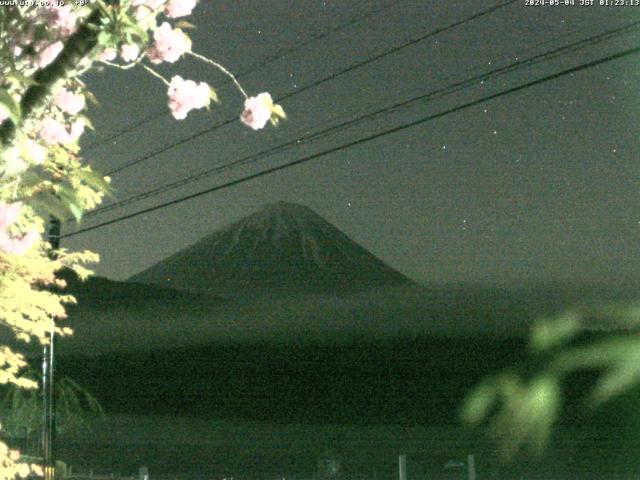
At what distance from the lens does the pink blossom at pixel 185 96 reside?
3.45 meters

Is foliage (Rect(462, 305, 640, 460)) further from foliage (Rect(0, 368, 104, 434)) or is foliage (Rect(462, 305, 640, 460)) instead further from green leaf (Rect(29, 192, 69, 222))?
foliage (Rect(0, 368, 104, 434))

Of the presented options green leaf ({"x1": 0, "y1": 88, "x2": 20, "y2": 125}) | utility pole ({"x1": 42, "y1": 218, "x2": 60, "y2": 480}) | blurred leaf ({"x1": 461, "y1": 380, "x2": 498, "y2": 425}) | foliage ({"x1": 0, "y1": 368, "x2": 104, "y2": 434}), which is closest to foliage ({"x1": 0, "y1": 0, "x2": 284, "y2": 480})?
green leaf ({"x1": 0, "y1": 88, "x2": 20, "y2": 125})

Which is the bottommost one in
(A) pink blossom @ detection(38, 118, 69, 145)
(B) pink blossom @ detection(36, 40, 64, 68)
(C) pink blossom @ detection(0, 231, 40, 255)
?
(C) pink blossom @ detection(0, 231, 40, 255)

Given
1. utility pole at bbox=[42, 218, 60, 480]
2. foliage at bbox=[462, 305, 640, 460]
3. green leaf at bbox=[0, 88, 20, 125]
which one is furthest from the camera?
utility pole at bbox=[42, 218, 60, 480]

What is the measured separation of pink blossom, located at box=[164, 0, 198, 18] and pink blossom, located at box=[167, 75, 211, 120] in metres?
0.28

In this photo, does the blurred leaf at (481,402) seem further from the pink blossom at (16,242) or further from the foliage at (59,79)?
the pink blossom at (16,242)

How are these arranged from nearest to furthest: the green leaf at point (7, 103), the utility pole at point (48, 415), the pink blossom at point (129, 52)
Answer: the green leaf at point (7, 103), the pink blossom at point (129, 52), the utility pole at point (48, 415)

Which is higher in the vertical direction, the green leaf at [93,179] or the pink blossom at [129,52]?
the pink blossom at [129,52]

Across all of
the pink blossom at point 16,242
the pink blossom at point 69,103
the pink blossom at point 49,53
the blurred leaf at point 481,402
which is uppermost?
the pink blossom at point 69,103

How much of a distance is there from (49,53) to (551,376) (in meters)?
2.10

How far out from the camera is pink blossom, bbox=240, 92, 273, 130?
10.9 feet

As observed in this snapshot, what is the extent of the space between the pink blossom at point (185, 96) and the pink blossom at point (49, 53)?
63 centimetres

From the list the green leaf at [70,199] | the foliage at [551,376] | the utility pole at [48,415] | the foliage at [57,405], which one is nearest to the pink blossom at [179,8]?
the green leaf at [70,199]

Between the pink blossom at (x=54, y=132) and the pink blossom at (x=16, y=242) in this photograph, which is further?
the pink blossom at (x=16, y=242)
